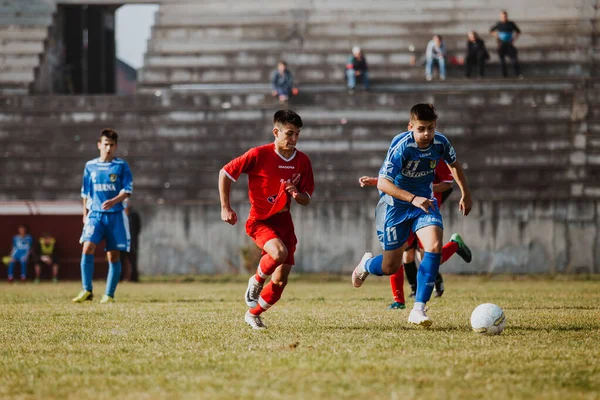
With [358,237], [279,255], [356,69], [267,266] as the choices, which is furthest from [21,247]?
[279,255]

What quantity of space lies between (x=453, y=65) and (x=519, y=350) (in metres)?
20.4

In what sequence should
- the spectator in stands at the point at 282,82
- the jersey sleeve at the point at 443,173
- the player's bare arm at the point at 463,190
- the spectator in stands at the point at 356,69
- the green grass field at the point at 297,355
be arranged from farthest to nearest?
the spectator in stands at the point at 356,69
the spectator in stands at the point at 282,82
the jersey sleeve at the point at 443,173
the player's bare arm at the point at 463,190
the green grass field at the point at 297,355

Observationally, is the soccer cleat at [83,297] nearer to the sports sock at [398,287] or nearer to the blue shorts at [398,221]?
the sports sock at [398,287]

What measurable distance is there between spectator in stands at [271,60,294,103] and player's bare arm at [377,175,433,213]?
52.4ft

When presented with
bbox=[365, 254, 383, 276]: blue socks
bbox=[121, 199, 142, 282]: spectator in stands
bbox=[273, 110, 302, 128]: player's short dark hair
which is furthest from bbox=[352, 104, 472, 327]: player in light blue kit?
bbox=[121, 199, 142, 282]: spectator in stands

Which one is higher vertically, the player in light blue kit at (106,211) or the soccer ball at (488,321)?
the player in light blue kit at (106,211)

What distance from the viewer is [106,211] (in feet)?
43.1

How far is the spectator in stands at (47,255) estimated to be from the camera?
22.3 meters

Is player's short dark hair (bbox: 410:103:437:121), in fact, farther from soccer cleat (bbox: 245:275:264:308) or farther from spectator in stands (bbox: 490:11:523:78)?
spectator in stands (bbox: 490:11:523:78)

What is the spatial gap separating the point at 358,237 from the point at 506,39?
6712 mm

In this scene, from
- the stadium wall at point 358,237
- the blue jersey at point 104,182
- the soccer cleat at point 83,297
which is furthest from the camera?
the stadium wall at point 358,237

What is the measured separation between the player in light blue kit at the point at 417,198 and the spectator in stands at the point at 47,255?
1447 centimetres

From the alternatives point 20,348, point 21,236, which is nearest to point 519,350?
point 20,348

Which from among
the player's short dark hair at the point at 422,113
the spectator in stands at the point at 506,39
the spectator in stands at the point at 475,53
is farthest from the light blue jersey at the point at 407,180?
the spectator in stands at the point at 506,39
